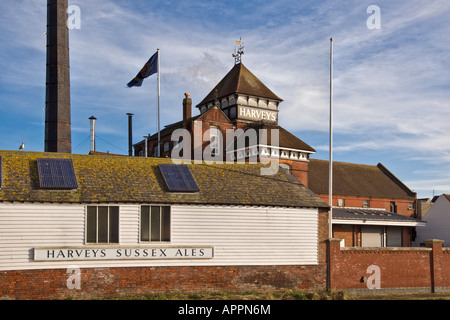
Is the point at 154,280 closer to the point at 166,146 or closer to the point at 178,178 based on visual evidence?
the point at 178,178

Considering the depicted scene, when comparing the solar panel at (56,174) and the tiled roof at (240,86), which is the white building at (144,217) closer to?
the solar panel at (56,174)

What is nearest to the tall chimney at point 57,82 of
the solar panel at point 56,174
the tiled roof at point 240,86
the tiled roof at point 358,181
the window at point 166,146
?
the solar panel at point 56,174

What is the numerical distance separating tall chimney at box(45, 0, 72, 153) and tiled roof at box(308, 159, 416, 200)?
2623 centimetres

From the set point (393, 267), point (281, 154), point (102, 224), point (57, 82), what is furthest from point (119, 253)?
point (281, 154)

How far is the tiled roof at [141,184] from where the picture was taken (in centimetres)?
2158

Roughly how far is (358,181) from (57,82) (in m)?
35.6

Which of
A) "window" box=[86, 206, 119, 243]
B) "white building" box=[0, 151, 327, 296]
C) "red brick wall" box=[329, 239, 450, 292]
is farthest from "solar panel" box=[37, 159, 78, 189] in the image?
"red brick wall" box=[329, 239, 450, 292]

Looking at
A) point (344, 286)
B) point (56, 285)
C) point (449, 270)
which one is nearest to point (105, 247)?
point (56, 285)

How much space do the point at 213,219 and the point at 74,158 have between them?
23.6ft

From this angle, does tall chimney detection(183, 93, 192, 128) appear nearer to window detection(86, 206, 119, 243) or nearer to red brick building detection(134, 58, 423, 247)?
red brick building detection(134, 58, 423, 247)

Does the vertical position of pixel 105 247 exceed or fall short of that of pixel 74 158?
it falls short

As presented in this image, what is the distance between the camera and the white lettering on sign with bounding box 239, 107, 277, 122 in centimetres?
5675

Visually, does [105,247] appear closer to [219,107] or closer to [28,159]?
[28,159]

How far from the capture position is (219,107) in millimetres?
58094
